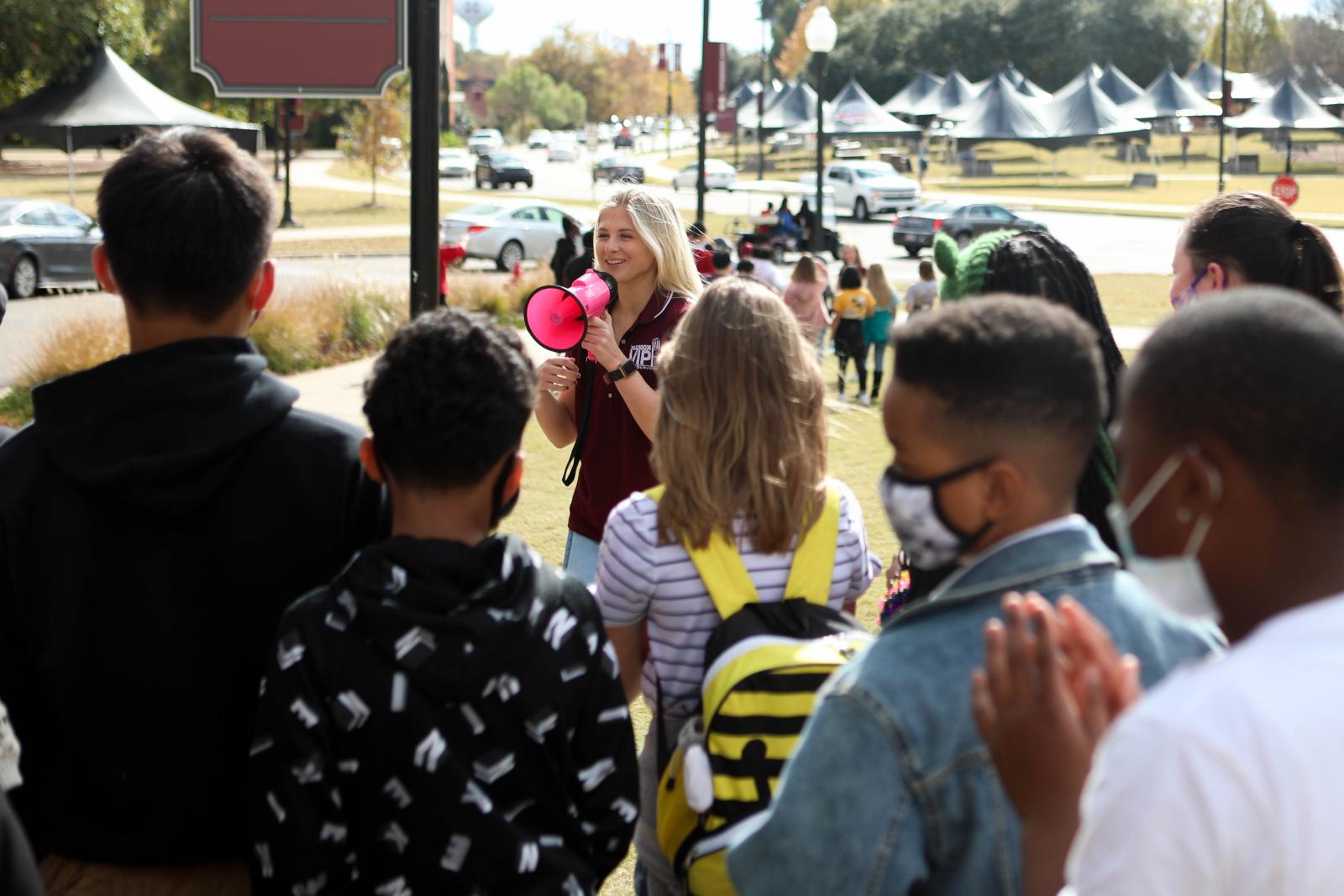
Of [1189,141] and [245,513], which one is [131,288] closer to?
[245,513]

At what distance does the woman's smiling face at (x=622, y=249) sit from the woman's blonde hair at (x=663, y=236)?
0.06ft

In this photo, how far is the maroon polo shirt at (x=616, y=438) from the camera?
181 inches

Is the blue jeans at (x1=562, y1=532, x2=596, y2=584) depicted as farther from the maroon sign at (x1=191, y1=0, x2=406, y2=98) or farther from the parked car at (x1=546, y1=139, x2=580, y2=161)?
the parked car at (x1=546, y1=139, x2=580, y2=161)

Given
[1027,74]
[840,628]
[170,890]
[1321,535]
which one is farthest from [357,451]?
[1027,74]

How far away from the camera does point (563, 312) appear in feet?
15.0

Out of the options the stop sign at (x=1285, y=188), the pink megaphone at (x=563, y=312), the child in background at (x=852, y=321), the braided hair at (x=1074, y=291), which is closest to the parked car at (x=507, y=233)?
the stop sign at (x=1285, y=188)

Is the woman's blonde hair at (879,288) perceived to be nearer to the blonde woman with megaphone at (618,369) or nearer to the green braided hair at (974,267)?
the blonde woman with megaphone at (618,369)

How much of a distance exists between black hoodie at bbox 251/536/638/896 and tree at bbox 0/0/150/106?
32.8 meters

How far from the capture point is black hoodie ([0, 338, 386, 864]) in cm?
235

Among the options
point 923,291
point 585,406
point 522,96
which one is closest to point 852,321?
point 923,291

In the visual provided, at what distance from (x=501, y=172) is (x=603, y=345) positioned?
57.8 meters

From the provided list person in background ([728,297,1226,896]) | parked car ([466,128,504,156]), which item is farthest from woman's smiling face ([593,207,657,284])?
parked car ([466,128,504,156])

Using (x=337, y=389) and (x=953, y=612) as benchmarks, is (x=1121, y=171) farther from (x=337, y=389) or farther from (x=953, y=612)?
(x=953, y=612)

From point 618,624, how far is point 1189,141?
93.4m
